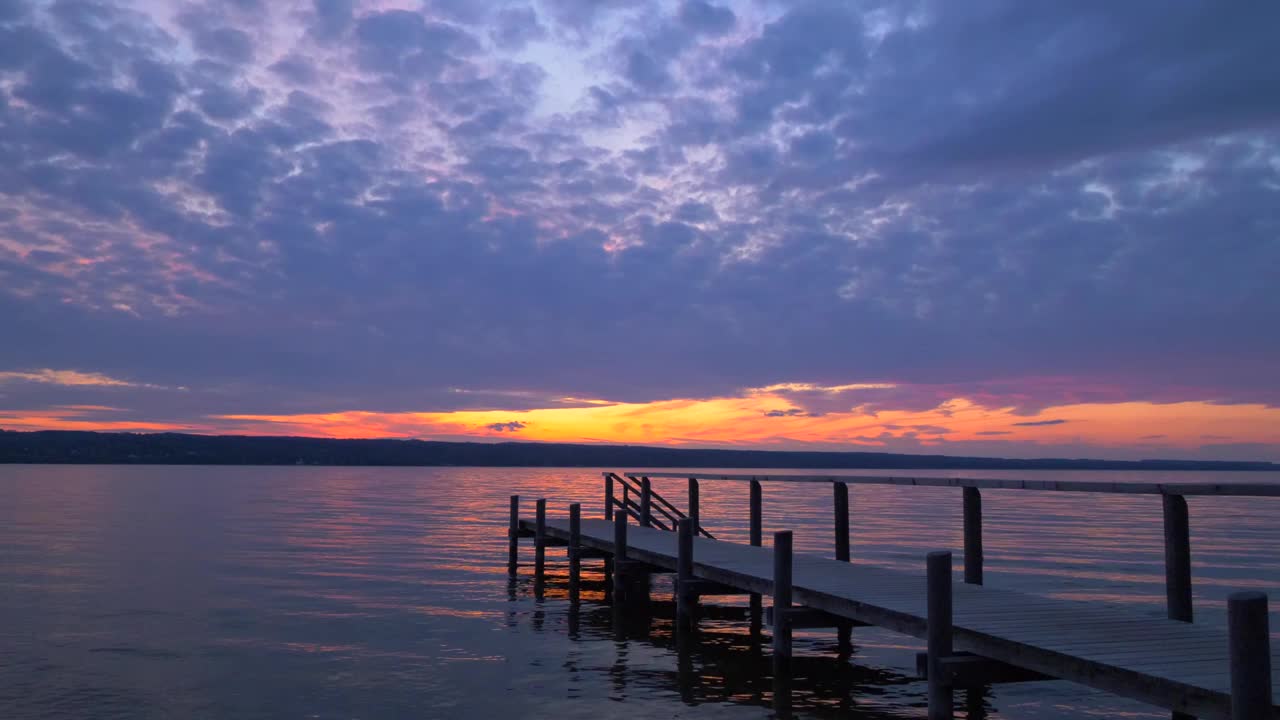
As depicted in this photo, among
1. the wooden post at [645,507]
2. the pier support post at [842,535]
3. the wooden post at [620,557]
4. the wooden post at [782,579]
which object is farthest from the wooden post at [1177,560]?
the wooden post at [645,507]

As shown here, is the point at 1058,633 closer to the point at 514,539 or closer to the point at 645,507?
the point at 645,507

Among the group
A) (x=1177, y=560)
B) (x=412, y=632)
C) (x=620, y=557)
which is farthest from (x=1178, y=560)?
(x=412, y=632)

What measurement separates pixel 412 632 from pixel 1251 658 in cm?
1391

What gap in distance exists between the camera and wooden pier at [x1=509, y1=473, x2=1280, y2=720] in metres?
7.41

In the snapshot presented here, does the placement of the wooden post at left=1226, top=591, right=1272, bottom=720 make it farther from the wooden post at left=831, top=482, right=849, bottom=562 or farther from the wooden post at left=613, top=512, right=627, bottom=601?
the wooden post at left=613, top=512, right=627, bottom=601

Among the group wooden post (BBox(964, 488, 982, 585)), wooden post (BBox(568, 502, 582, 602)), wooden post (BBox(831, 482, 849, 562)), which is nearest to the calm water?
wooden post (BBox(568, 502, 582, 602))

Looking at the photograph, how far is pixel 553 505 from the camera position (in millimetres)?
61781

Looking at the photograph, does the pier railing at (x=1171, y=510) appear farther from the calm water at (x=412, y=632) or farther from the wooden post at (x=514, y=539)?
the wooden post at (x=514, y=539)

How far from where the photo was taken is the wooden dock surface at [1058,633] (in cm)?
795

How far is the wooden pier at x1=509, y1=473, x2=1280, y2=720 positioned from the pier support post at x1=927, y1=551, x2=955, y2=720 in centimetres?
1

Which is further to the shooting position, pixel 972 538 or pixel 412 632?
pixel 412 632

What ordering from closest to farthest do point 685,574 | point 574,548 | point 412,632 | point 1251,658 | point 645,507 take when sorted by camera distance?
point 1251,658, point 685,574, point 412,632, point 574,548, point 645,507

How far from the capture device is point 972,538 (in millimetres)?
13828

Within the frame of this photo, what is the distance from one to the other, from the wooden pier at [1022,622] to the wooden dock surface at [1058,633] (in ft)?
0.05
